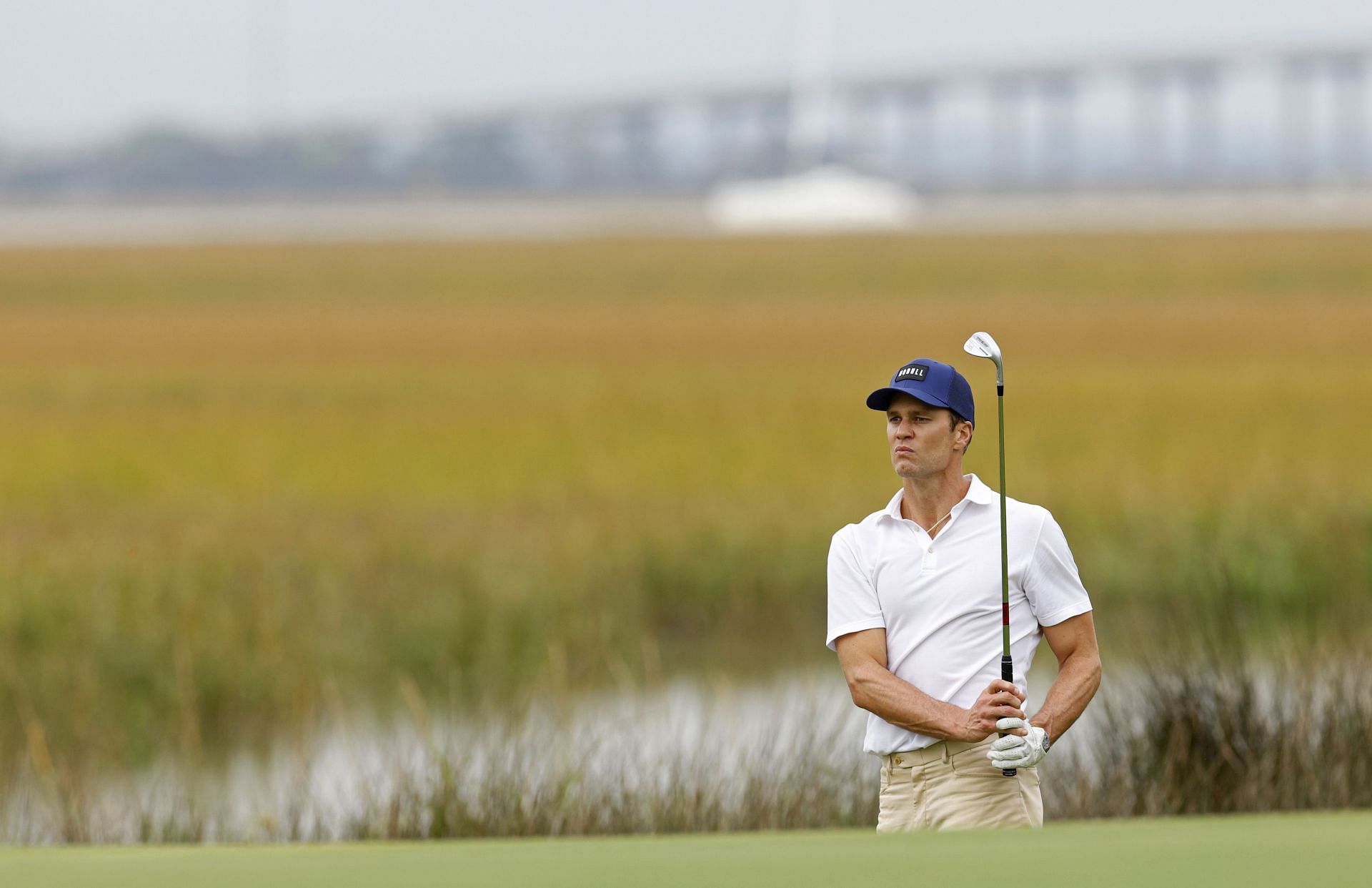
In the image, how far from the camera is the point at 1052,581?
14.7 feet

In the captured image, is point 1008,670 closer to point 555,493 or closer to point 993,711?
point 993,711

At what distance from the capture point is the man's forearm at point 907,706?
172 inches

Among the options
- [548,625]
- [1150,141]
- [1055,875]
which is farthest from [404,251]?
[1150,141]

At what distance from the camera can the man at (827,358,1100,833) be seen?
4.40 meters

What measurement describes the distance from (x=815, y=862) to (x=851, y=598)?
776 mm

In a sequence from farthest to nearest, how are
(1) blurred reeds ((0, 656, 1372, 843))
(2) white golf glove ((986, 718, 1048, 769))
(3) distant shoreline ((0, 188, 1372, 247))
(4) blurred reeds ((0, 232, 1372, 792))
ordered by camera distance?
(3) distant shoreline ((0, 188, 1372, 247)), (4) blurred reeds ((0, 232, 1372, 792)), (1) blurred reeds ((0, 656, 1372, 843)), (2) white golf glove ((986, 718, 1048, 769))

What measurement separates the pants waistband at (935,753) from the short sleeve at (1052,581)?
331mm

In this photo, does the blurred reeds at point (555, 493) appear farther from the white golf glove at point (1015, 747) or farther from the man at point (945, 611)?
the white golf glove at point (1015, 747)

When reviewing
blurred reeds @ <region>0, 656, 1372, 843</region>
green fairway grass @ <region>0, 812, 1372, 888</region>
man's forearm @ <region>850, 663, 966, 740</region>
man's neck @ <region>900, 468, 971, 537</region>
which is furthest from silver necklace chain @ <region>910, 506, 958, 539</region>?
blurred reeds @ <region>0, 656, 1372, 843</region>

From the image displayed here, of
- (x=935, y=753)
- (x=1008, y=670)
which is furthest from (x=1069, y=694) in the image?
(x=935, y=753)

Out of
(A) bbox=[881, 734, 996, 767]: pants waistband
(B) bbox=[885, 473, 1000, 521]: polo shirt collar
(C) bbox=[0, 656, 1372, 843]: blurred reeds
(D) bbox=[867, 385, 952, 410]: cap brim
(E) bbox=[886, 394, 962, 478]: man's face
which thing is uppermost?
(D) bbox=[867, 385, 952, 410]: cap brim

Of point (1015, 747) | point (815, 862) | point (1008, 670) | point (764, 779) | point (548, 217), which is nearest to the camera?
point (815, 862)

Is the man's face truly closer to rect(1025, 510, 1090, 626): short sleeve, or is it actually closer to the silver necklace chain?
the silver necklace chain

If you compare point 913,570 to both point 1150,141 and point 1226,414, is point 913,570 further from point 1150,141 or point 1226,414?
point 1150,141
